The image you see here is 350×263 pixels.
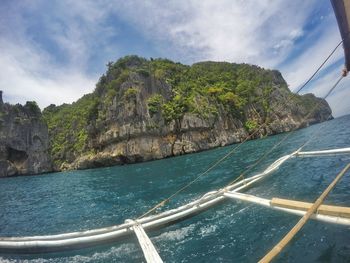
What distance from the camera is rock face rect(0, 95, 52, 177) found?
6700cm

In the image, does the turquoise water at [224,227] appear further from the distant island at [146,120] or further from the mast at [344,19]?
the distant island at [146,120]

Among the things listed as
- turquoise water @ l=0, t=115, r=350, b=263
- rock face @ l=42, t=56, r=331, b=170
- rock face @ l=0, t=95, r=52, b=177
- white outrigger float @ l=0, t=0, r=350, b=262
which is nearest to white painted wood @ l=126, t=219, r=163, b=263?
white outrigger float @ l=0, t=0, r=350, b=262

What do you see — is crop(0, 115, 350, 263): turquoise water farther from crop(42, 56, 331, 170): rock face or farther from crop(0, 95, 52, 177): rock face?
crop(0, 95, 52, 177): rock face

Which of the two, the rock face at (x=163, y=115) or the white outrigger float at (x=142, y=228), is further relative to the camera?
the rock face at (x=163, y=115)

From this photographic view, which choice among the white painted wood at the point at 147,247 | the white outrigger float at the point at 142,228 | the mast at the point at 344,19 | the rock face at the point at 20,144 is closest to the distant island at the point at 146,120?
the rock face at the point at 20,144

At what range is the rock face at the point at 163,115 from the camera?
54.0 meters

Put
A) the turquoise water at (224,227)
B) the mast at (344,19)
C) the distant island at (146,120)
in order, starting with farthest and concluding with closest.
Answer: the distant island at (146,120) < the mast at (344,19) < the turquoise water at (224,227)

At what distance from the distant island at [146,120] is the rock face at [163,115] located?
0.76 feet

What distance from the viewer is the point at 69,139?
7956cm

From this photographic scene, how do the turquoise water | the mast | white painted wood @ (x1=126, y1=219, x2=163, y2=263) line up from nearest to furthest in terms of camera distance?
white painted wood @ (x1=126, y1=219, x2=163, y2=263), the turquoise water, the mast

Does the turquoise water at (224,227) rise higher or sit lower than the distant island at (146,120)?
lower

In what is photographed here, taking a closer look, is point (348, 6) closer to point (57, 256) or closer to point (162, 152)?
point (57, 256)

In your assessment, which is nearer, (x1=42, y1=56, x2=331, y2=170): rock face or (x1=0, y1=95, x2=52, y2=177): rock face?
(x1=42, y1=56, x2=331, y2=170): rock face

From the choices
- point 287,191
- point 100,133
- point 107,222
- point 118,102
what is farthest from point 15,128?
point 287,191
